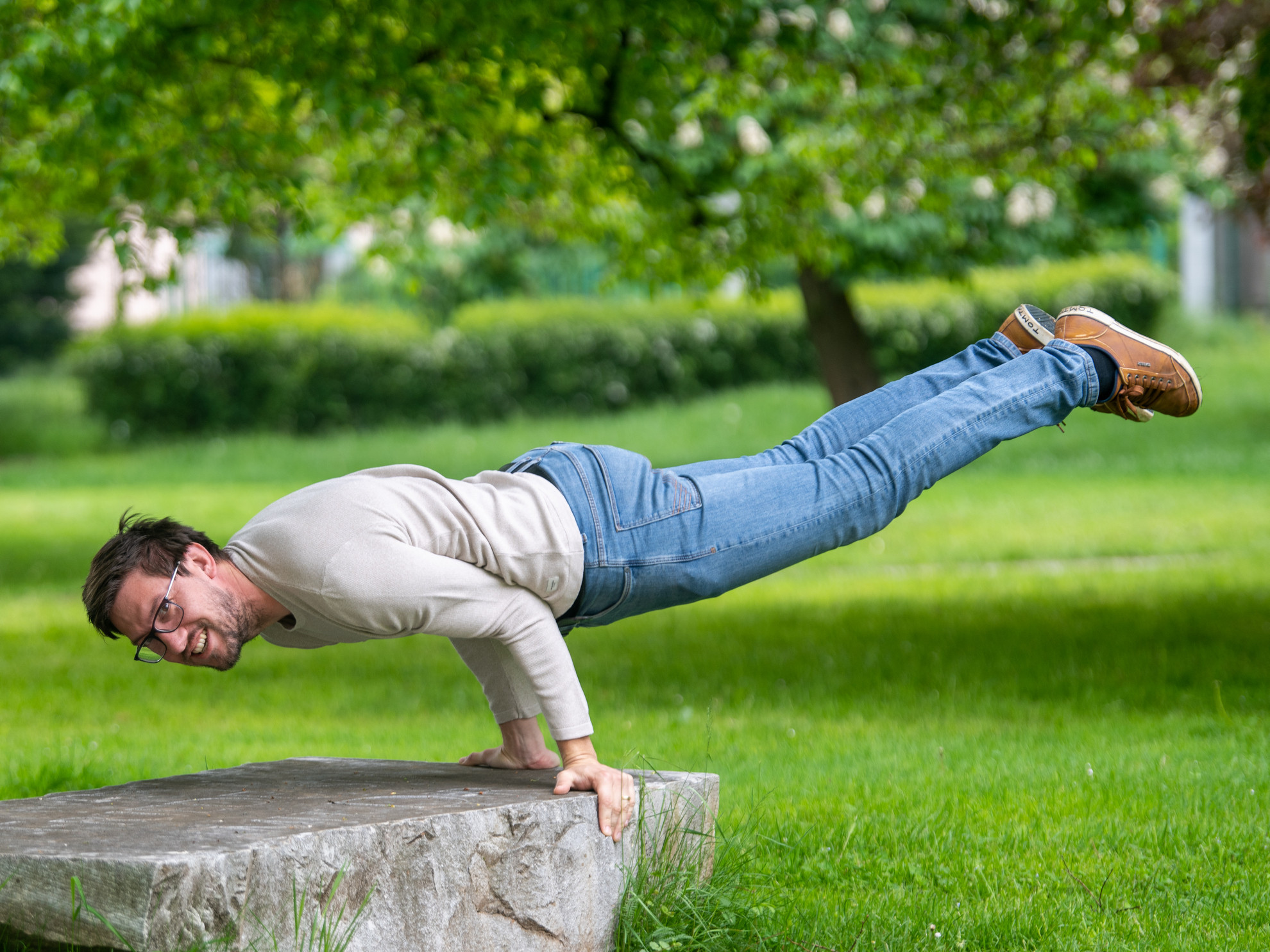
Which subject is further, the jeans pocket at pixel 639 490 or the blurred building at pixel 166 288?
the blurred building at pixel 166 288

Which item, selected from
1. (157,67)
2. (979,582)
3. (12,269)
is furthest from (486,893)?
(12,269)

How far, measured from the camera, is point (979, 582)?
33.0ft

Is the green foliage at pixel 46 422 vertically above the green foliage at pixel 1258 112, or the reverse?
the green foliage at pixel 46 422

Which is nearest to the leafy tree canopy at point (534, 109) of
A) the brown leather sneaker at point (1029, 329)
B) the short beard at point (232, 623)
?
the brown leather sneaker at point (1029, 329)

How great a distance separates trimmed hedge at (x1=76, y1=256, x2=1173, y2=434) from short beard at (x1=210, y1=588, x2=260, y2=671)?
18122mm

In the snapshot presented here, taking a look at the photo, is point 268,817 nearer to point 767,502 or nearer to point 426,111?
point 767,502

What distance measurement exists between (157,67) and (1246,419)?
16.0 m

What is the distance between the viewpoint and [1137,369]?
399 centimetres

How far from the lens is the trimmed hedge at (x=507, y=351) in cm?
2106

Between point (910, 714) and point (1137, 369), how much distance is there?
8.66 feet

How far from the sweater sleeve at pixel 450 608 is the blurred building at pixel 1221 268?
26.2m

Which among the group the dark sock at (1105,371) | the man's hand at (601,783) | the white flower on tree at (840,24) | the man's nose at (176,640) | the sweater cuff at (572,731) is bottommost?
the man's hand at (601,783)

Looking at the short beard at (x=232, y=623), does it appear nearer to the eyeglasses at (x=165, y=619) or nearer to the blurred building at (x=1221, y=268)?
the eyeglasses at (x=165, y=619)

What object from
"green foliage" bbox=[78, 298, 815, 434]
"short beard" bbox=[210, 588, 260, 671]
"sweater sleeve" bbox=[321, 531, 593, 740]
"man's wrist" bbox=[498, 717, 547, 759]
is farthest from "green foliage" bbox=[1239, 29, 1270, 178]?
"green foliage" bbox=[78, 298, 815, 434]
